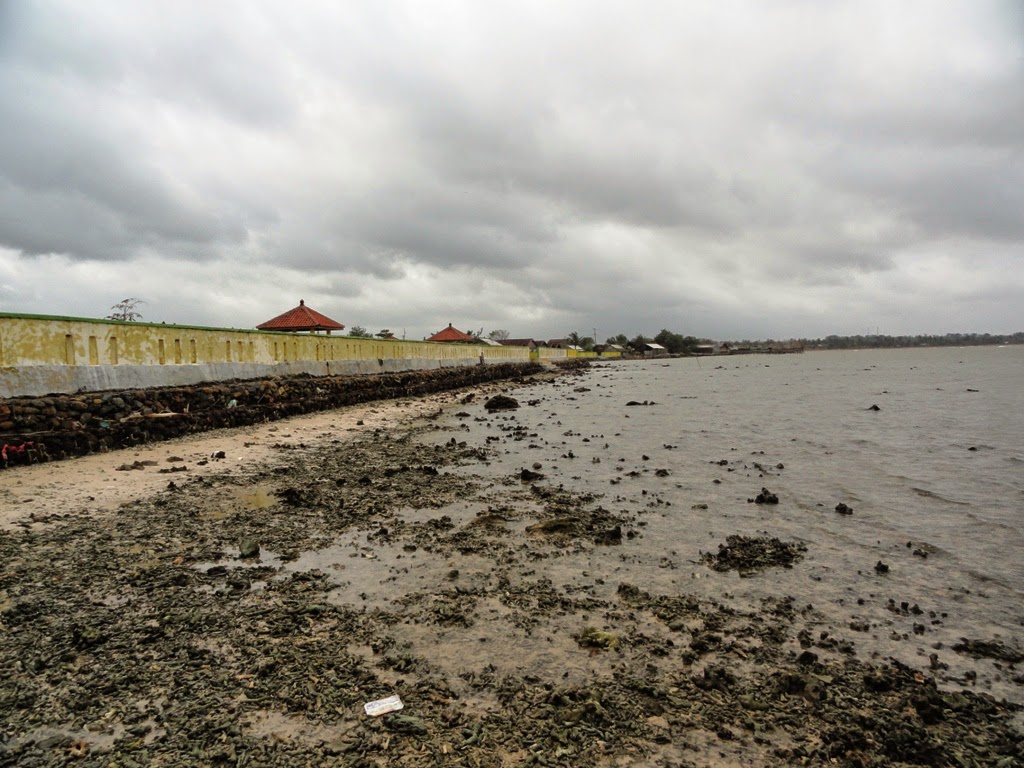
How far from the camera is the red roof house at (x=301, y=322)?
32.0 m

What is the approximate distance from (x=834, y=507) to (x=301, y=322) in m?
29.5

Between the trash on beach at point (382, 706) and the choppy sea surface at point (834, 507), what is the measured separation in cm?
231

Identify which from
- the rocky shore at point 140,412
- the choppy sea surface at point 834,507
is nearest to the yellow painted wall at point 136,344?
the rocky shore at point 140,412

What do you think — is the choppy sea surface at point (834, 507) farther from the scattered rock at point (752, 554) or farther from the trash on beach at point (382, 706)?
the trash on beach at point (382, 706)

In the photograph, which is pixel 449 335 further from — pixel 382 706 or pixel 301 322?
pixel 382 706

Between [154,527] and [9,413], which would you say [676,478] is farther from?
[9,413]

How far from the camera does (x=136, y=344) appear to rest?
43.8 feet

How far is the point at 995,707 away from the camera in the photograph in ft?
11.3

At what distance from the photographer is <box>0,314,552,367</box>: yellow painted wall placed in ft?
33.9

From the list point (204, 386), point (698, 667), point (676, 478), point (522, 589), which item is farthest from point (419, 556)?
point (204, 386)

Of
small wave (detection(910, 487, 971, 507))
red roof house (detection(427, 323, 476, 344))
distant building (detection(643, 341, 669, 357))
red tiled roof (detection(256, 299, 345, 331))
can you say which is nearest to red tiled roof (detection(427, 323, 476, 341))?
red roof house (detection(427, 323, 476, 344))

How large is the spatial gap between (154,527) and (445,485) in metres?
4.10

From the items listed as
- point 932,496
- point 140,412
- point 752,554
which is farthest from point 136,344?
point 932,496

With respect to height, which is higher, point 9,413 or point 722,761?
point 9,413
